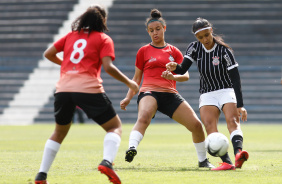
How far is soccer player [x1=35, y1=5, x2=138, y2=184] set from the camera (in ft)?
16.2

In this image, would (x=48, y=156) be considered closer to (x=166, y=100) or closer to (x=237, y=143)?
(x=166, y=100)

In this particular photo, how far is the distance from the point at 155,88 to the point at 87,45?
224cm

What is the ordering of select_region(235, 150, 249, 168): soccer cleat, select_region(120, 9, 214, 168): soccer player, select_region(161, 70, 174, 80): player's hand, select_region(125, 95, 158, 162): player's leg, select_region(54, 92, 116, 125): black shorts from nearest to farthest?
select_region(54, 92, 116, 125): black shorts, select_region(235, 150, 249, 168): soccer cleat, select_region(161, 70, 174, 80): player's hand, select_region(125, 95, 158, 162): player's leg, select_region(120, 9, 214, 168): soccer player

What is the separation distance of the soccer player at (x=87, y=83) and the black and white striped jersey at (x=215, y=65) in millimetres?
2005

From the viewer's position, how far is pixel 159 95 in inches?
278

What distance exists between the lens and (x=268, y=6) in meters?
29.0

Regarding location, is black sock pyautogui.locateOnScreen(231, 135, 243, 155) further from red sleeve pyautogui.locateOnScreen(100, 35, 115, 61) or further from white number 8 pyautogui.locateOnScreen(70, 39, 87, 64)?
white number 8 pyautogui.locateOnScreen(70, 39, 87, 64)

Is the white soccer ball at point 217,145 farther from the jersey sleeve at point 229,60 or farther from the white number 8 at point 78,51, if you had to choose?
the white number 8 at point 78,51

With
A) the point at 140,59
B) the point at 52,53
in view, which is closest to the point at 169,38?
the point at 140,59

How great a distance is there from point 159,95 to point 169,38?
2017 centimetres

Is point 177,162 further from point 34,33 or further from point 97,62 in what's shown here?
point 34,33

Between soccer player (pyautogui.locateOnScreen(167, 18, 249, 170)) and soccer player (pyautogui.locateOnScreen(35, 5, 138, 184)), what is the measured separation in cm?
175

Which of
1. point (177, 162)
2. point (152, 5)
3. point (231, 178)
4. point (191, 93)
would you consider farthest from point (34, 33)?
point (231, 178)

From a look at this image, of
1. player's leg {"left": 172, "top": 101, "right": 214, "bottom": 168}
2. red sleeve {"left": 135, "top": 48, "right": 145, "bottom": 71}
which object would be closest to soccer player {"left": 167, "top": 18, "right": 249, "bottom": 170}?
player's leg {"left": 172, "top": 101, "right": 214, "bottom": 168}
